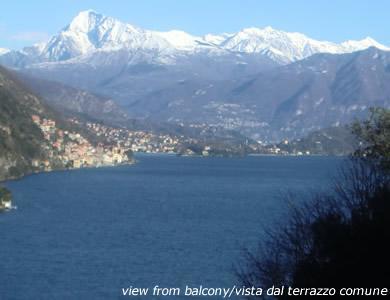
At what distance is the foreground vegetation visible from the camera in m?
12.1

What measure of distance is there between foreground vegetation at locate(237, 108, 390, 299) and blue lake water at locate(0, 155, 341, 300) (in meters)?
11.6

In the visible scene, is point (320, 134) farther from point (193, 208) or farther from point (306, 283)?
point (306, 283)

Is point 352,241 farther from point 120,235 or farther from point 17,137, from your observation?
point 17,137

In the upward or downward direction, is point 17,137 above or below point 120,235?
above

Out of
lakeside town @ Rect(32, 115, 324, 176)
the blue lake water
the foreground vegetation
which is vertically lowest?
lakeside town @ Rect(32, 115, 324, 176)

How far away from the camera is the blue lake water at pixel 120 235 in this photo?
27484mm

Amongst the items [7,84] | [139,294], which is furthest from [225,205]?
[7,84]

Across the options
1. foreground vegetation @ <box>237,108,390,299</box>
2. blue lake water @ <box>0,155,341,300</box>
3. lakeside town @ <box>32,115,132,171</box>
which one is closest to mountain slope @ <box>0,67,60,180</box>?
lakeside town @ <box>32,115,132,171</box>

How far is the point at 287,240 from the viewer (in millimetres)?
15133

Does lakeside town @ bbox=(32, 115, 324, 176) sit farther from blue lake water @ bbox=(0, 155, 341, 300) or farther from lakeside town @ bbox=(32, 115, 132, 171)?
blue lake water @ bbox=(0, 155, 341, 300)

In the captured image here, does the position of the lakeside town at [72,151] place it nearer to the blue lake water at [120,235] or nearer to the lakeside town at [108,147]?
the lakeside town at [108,147]

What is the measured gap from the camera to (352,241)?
12562 mm

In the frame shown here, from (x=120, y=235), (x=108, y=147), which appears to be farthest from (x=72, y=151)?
(x=120, y=235)

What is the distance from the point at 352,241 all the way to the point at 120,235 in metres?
28.7
